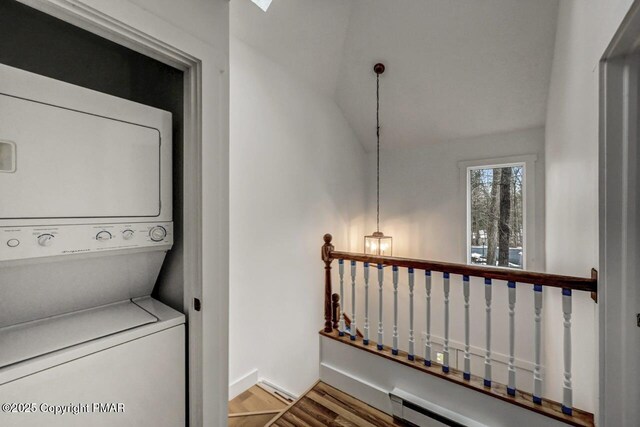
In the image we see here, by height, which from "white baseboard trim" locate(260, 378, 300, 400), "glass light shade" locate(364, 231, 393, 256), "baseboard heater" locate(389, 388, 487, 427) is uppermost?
"glass light shade" locate(364, 231, 393, 256)

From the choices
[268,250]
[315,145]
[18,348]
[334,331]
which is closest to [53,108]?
[18,348]

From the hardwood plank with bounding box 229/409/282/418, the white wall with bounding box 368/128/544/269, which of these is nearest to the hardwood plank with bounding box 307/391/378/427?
the hardwood plank with bounding box 229/409/282/418

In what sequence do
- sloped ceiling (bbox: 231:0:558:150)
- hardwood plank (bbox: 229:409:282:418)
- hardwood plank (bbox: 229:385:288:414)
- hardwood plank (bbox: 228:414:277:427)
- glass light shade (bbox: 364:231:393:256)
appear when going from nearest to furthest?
hardwood plank (bbox: 228:414:277:427) < hardwood plank (bbox: 229:409:282:418) < hardwood plank (bbox: 229:385:288:414) < sloped ceiling (bbox: 231:0:558:150) < glass light shade (bbox: 364:231:393:256)

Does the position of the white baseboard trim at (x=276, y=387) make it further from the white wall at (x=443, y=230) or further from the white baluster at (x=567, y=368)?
the white baluster at (x=567, y=368)

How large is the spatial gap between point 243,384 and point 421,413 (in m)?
1.45

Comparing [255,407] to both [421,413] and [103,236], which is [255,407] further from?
[103,236]

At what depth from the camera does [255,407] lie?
7.45ft

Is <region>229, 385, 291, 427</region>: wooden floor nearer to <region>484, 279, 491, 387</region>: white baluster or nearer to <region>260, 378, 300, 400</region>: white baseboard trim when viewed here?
<region>260, 378, 300, 400</region>: white baseboard trim

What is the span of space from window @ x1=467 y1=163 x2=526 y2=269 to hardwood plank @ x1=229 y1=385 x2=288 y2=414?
2.73m

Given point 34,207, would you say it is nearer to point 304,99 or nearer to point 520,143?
point 304,99

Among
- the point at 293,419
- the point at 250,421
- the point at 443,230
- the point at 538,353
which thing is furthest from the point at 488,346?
the point at 443,230

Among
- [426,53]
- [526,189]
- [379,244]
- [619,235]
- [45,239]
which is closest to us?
[45,239]

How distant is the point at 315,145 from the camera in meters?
3.34

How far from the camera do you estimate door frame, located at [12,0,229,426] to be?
4.03 feet
